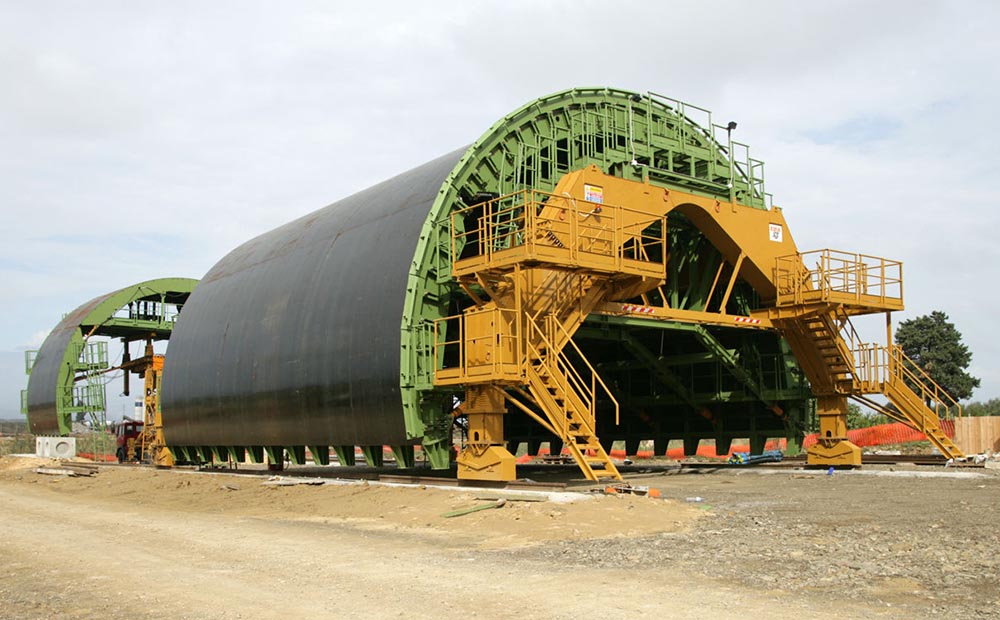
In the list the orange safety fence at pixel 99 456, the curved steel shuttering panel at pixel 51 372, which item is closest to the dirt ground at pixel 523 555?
the curved steel shuttering panel at pixel 51 372

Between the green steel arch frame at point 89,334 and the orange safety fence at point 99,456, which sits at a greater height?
the green steel arch frame at point 89,334

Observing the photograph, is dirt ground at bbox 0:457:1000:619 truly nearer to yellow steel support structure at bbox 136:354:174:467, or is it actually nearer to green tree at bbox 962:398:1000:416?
yellow steel support structure at bbox 136:354:174:467

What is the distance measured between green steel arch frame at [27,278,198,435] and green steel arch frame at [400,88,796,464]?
25.1m

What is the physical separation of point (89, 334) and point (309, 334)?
24558 mm

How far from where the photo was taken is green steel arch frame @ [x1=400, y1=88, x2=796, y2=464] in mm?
21438

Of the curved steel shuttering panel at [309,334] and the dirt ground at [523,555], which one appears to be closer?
the dirt ground at [523,555]

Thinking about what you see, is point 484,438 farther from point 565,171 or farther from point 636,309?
point 565,171

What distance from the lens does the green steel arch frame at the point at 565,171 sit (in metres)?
21.4

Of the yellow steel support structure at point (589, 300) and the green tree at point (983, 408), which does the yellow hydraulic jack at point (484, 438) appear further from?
the green tree at point (983, 408)

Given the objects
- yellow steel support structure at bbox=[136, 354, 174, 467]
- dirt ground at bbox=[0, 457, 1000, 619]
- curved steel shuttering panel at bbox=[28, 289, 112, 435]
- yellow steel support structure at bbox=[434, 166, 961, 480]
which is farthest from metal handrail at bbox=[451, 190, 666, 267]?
curved steel shuttering panel at bbox=[28, 289, 112, 435]

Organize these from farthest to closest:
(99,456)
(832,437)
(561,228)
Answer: (99,456), (832,437), (561,228)

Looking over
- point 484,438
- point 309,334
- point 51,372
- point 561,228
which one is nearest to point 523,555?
point 484,438

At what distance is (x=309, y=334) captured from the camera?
24.8 metres

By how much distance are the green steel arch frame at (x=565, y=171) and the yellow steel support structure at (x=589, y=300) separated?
21.2 inches
